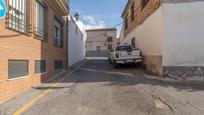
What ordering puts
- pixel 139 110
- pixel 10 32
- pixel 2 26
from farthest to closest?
pixel 10 32 < pixel 2 26 < pixel 139 110

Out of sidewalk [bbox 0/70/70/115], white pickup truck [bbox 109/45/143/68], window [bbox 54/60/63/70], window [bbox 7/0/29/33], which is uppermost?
window [bbox 7/0/29/33]

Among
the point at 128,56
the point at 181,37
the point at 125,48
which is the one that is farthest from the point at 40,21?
the point at 125,48

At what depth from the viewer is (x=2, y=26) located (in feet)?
23.9

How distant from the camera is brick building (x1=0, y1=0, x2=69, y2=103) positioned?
24.5ft

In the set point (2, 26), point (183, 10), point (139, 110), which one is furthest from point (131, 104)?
point (183, 10)

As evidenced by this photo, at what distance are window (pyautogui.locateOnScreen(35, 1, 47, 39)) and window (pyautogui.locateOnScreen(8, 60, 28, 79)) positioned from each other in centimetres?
239

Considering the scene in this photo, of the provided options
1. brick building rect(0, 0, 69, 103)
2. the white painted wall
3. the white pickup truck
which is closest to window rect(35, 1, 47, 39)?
brick building rect(0, 0, 69, 103)

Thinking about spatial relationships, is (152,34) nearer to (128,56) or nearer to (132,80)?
(128,56)

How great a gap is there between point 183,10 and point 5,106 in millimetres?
9661

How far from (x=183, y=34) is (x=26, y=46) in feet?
25.2

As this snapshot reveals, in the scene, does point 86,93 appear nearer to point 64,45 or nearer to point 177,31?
point 177,31

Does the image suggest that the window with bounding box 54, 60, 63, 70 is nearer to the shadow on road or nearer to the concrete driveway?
the shadow on road

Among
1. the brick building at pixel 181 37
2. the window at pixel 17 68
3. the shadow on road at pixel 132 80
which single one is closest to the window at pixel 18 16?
the window at pixel 17 68

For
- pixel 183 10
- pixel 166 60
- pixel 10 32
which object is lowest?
pixel 166 60
